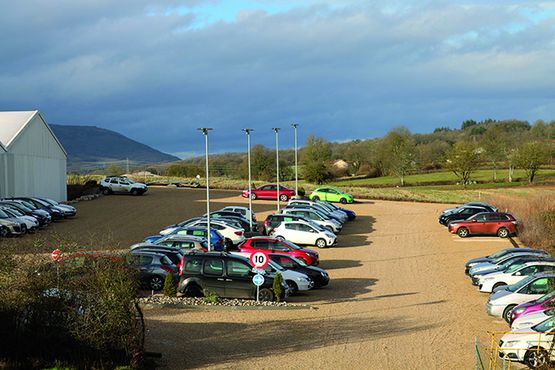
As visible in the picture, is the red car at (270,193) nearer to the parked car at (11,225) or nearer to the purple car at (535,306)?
the parked car at (11,225)

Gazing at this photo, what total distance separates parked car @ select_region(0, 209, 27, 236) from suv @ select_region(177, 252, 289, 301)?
15414 mm

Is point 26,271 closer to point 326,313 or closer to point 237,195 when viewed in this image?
point 326,313

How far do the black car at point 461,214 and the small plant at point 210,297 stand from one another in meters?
24.1

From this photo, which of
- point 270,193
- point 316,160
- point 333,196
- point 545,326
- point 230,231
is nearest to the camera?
point 545,326

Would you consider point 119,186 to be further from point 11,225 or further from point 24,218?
point 11,225

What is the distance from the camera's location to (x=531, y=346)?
16734 millimetres

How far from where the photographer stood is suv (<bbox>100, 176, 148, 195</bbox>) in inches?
2331

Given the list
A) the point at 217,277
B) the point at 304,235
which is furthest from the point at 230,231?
the point at 217,277

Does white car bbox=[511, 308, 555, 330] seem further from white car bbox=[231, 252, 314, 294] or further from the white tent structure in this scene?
the white tent structure

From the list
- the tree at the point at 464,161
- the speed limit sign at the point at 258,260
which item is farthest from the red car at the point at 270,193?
the speed limit sign at the point at 258,260

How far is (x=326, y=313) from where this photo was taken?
73.4 feet

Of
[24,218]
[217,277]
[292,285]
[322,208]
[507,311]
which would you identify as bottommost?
[507,311]

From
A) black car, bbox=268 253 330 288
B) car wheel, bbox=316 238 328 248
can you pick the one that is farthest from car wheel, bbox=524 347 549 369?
car wheel, bbox=316 238 328 248

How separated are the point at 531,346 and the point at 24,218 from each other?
2779cm
